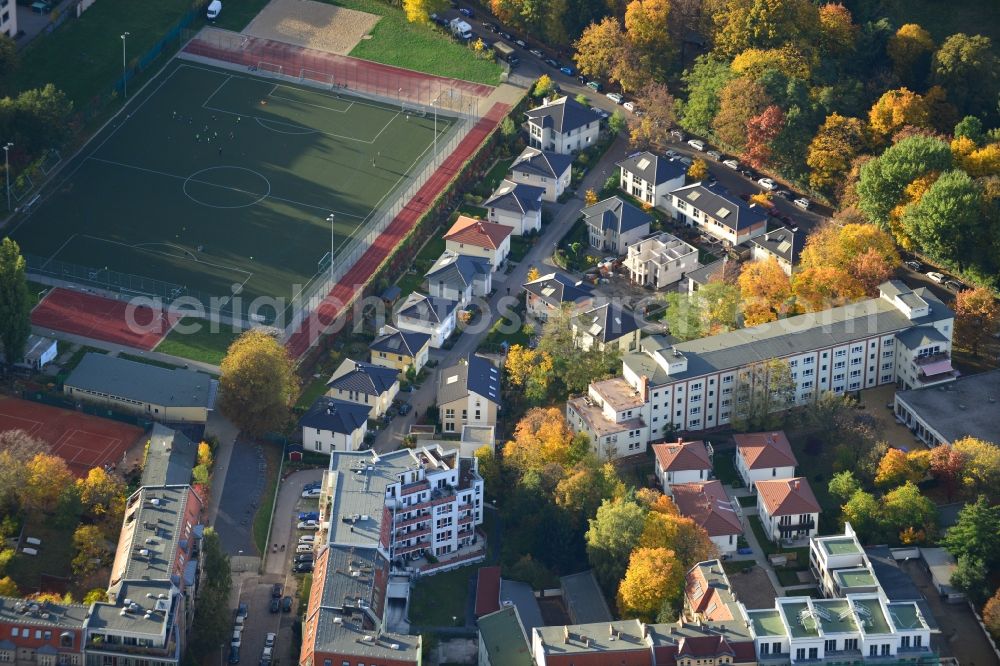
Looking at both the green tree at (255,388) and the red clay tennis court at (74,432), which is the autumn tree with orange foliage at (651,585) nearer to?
the green tree at (255,388)

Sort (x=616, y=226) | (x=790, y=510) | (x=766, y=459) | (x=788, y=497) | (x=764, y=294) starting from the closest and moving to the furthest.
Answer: (x=790, y=510), (x=788, y=497), (x=766, y=459), (x=764, y=294), (x=616, y=226)

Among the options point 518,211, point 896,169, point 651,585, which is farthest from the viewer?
point 518,211

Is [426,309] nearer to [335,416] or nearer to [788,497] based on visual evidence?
[335,416]

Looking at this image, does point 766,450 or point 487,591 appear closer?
point 487,591

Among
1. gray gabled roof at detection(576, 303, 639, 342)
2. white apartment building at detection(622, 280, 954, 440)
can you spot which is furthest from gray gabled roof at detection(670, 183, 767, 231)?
white apartment building at detection(622, 280, 954, 440)

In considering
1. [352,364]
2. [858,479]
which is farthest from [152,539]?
[858,479]

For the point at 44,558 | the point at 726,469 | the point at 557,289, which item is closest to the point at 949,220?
the point at 726,469

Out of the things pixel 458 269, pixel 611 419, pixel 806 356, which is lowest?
pixel 458 269

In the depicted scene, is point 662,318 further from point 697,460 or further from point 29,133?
point 29,133
